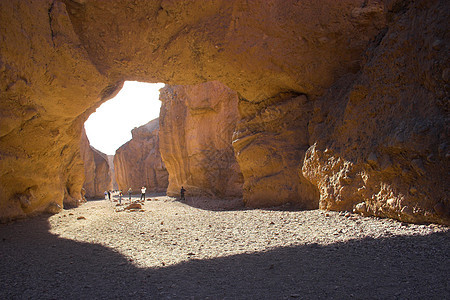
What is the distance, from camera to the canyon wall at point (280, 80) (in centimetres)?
368

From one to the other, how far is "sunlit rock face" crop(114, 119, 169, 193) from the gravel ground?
20686 mm

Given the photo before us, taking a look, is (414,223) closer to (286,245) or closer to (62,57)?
(286,245)

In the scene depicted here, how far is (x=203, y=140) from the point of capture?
13938 mm

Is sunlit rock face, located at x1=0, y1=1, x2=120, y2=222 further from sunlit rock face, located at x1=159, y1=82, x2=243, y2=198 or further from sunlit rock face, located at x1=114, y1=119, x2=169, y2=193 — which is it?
sunlit rock face, located at x1=114, y1=119, x2=169, y2=193

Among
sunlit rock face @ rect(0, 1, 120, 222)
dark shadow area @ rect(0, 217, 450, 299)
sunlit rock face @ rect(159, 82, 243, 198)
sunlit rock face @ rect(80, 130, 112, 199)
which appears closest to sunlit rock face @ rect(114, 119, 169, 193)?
sunlit rock face @ rect(80, 130, 112, 199)

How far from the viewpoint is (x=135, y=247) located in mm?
3963

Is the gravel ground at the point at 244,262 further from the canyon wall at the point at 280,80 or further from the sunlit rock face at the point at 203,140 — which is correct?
the sunlit rock face at the point at 203,140

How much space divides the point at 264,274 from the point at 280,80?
199 inches

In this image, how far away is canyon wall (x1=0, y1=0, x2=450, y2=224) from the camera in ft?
12.1

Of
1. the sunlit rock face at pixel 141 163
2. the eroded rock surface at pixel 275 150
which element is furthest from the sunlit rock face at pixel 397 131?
the sunlit rock face at pixel 141 163

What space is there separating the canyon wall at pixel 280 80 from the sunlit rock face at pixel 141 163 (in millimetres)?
17859

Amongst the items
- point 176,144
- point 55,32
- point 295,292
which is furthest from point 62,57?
point 176,144

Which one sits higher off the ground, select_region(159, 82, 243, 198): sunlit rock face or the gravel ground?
select_region(159, 82, 243, 198): sunlit rock face

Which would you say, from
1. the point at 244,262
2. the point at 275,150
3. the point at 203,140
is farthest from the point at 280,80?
the point at 203,140
